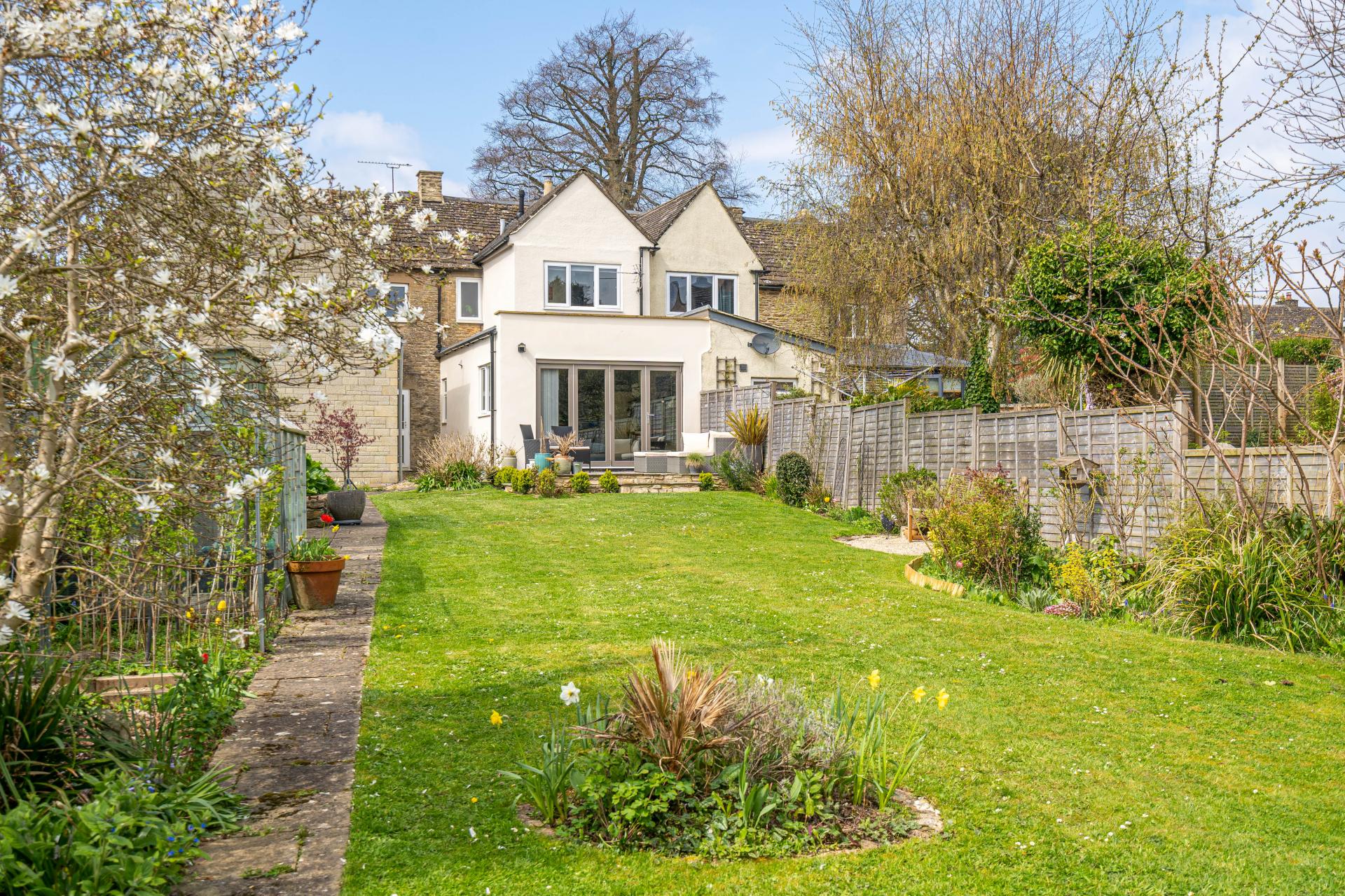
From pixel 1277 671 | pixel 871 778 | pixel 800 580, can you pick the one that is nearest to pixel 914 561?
pixel 800 580

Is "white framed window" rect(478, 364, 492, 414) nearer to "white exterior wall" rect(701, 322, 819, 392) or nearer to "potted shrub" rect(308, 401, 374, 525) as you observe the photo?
"potted shrub" rect(308, 401, 374, 525)

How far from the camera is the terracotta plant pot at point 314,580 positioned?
899 centimetres

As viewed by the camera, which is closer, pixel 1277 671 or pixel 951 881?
pixel 951 881

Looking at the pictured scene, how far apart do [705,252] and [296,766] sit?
2535cm

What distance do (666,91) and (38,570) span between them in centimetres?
3428

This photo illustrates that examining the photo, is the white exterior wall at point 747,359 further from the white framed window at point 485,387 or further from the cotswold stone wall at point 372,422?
the cotswold stone wall at point 372,422

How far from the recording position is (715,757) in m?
4.48

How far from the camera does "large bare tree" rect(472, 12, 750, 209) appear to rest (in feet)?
118

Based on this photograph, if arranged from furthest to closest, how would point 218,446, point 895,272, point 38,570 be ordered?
point 895,272
point 218,446
point 38,570

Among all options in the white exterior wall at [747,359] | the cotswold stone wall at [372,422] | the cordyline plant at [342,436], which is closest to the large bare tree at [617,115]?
→ the white exterior wall at [747,359]

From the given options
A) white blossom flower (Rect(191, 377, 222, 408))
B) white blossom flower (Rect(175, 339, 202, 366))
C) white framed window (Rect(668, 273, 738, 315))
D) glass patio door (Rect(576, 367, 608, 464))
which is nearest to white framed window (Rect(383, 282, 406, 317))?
white blossom flower (Rect(191, 377, 222, 408))

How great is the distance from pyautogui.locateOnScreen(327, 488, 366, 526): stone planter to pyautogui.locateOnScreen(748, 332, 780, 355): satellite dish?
11.9 metres

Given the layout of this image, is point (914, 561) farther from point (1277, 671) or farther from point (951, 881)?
point (951, 881)

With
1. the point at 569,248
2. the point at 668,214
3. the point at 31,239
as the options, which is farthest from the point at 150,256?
the point at 668,214
